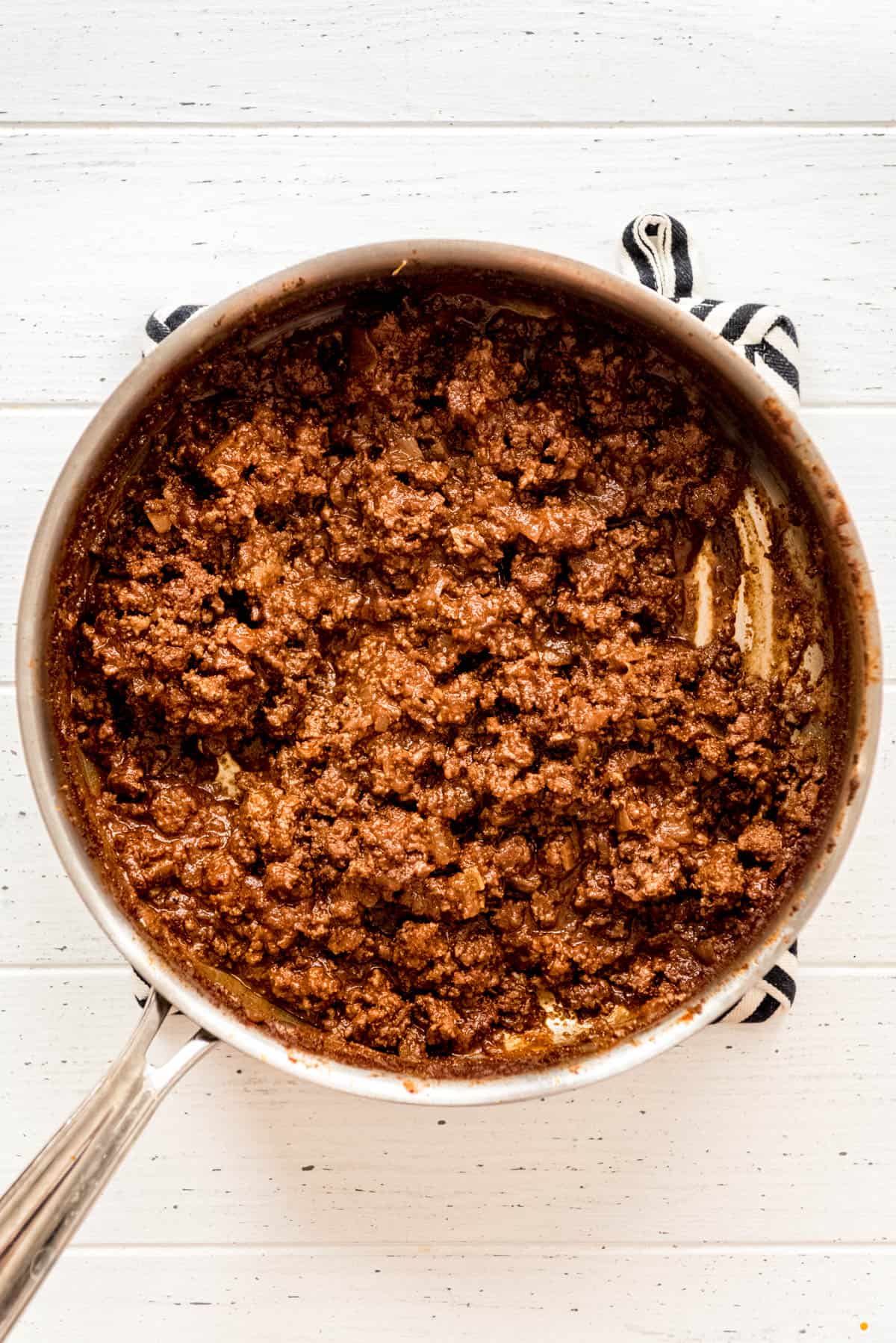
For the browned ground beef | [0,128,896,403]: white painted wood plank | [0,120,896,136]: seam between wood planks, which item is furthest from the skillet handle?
[0,120,896,136]: seam between wood planks

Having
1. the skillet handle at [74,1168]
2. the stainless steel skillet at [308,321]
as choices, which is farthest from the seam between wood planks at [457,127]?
the skillet handle at [74,1168]

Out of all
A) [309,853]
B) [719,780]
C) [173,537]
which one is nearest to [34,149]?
[173,537]

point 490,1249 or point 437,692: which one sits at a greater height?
point 437,692

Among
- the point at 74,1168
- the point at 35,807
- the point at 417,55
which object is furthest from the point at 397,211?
the point at 74,1168

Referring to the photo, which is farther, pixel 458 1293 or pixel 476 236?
pixel 458 1293

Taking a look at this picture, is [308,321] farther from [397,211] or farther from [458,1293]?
[458,1293]

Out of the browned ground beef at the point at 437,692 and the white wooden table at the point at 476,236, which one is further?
the white wooden table at the point at 476,236

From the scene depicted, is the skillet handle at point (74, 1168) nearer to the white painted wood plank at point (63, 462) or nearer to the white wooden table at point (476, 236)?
the white wooden table at point (476, 236)
